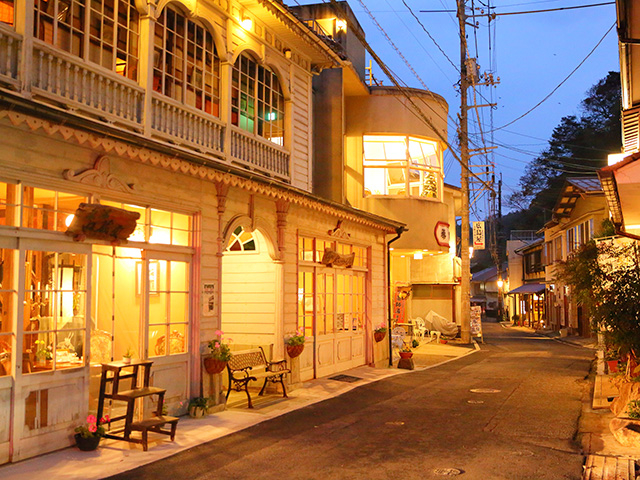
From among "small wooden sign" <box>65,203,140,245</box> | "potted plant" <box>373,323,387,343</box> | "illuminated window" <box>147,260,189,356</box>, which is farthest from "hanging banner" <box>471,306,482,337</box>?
"small wooden sign" <box>65,203,140,245</box>

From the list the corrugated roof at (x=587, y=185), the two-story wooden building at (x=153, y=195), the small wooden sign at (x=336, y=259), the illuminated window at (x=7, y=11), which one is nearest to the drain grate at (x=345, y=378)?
the two-story wooden building at (x=153, y=195)

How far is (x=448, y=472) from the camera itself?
274 inches

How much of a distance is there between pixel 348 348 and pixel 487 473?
925cm

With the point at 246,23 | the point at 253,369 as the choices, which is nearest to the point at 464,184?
the point at 246,23

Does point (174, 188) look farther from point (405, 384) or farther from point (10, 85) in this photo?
point (405, 384)

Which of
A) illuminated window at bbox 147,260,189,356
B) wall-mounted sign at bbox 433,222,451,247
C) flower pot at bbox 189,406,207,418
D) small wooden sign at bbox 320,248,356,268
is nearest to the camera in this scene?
illuminated window at bbox 147,260,189,356

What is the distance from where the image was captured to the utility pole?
25531mm

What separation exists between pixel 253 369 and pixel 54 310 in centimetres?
457

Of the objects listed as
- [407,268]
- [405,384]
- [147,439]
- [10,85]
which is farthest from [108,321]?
[407,268]

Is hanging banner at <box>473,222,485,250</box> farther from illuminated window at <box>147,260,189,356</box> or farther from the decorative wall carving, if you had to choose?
the decorative wall carving

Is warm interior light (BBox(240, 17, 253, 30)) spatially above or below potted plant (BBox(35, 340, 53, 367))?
above

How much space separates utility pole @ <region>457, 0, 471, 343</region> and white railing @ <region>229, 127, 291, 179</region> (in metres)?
13.1

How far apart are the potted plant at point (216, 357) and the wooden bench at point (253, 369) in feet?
2.24

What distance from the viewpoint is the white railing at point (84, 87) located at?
769 centimetres
